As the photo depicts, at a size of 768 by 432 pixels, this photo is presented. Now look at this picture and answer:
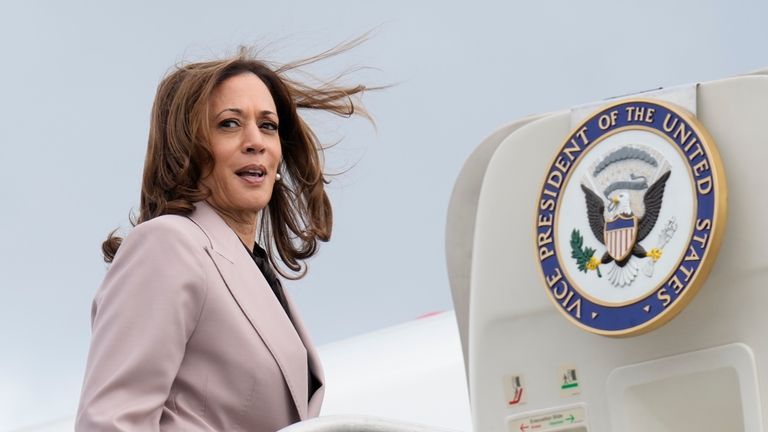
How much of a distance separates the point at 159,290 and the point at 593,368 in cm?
91

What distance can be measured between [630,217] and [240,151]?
70cm

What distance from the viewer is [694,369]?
7.38ft

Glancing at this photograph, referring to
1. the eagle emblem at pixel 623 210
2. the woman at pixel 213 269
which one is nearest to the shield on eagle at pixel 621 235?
the eagle emblem at pixel 623 210

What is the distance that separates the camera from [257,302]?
2006 mm

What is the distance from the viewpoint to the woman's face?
213 cm

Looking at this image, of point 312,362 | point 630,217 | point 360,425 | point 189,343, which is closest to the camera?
point 360,425

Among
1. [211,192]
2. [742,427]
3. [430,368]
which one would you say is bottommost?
[430,368]

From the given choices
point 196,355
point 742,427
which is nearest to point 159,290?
point 196,355

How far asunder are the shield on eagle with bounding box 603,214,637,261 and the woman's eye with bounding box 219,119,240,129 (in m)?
0.69

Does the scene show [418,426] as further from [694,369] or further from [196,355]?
[694,369]

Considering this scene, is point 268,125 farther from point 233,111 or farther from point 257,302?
point 257,302

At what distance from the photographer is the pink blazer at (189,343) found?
179 cm

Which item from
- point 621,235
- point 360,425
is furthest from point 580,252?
point 360,425

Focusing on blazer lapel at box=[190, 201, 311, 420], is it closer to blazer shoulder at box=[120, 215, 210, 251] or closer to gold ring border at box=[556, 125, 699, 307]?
blazer shoulder at box=[120, 215, 210, 251]
